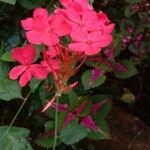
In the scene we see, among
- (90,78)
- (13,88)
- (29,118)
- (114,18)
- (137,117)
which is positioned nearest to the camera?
(13,88)

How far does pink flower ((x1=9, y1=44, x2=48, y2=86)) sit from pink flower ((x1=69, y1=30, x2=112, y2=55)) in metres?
0.13

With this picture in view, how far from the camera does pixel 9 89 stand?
1.60m

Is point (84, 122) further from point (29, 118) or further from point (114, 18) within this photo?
point (114, 18)

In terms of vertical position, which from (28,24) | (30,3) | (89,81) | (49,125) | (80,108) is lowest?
(49,125)

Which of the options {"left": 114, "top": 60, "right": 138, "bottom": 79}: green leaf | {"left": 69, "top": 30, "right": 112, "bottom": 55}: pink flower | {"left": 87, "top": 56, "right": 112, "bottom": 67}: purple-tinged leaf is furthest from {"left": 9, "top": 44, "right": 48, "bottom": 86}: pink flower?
{"left": 114, "top": 60, "right": 138, "bottom": 79}: green leaf

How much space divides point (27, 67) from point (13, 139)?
16.4 inches

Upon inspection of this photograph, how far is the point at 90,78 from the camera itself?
71.4 inches

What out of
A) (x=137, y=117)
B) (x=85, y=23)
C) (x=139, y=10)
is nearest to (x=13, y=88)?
(x=85, y=23)

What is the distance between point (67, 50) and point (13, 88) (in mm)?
421

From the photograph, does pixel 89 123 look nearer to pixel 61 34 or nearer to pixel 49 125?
pixel 49 125

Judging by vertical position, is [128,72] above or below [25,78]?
below

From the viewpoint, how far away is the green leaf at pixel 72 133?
175 cm

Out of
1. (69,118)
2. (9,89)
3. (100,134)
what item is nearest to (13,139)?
(9,89)

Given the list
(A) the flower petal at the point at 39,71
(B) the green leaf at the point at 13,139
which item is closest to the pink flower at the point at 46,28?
(A) the flower petal at the point at 39,71
